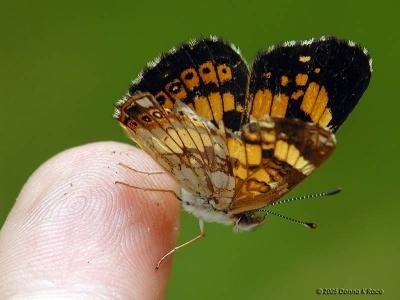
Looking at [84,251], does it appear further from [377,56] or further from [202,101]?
[377,56]

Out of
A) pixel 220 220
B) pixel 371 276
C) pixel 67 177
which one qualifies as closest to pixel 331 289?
pixel 371 276

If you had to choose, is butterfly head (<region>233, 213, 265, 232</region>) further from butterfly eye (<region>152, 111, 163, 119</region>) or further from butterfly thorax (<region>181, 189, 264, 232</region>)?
butterfly eye (<region>152, 111, 163, 119</region>)

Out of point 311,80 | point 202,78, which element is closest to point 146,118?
point 202,78

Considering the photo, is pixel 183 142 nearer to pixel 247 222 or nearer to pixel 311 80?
pixel 247 222

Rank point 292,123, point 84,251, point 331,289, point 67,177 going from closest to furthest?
point 292,123 → point 84,251 → point 67,177 → point 331,289

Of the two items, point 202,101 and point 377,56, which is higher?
point 202,101

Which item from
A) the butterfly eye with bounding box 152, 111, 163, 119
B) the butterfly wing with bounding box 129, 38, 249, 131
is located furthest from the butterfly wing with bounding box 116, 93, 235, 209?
the butterfly wing with bounding box 129, 38, 249, 131
